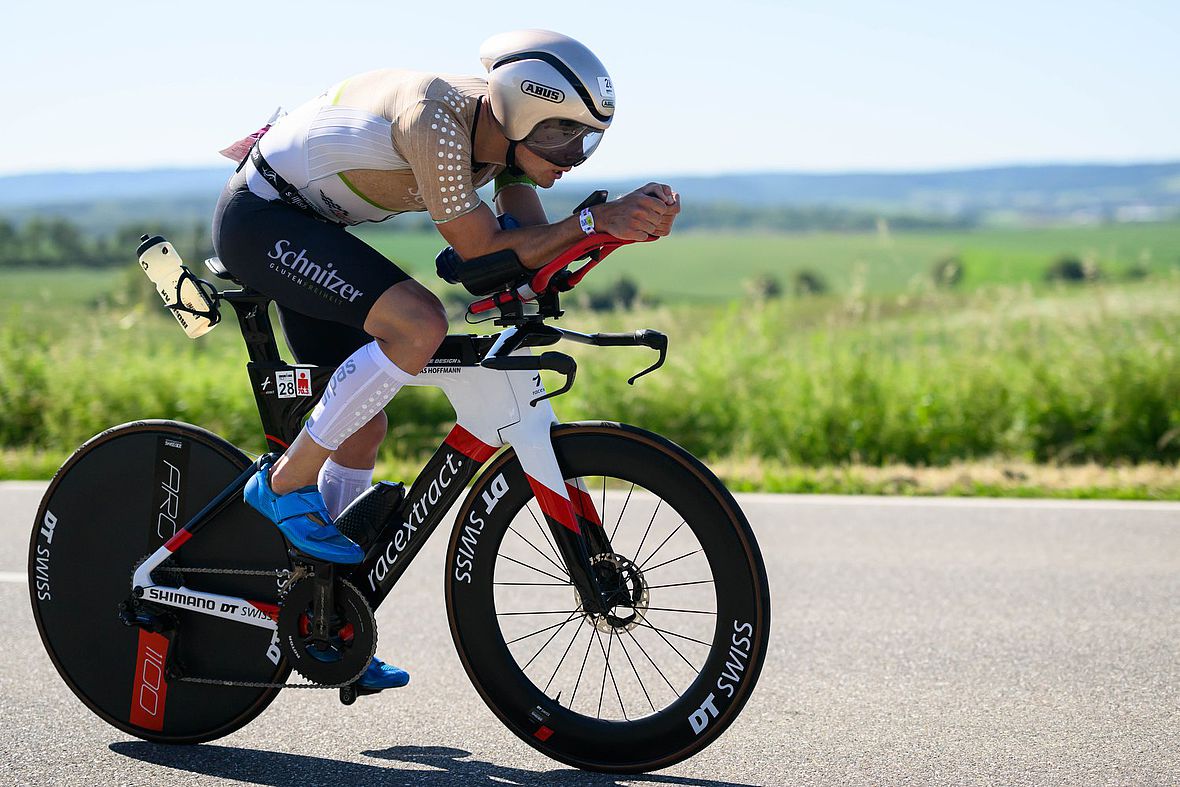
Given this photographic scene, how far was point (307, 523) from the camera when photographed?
3293 millimetres

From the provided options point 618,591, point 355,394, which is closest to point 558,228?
point 355,394

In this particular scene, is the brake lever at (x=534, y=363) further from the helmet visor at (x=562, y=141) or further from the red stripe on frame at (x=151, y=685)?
the red stripe on frame at (x=151, y=685)

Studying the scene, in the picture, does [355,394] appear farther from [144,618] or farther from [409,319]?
[144,618]

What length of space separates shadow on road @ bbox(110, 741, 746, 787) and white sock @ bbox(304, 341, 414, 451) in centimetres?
90

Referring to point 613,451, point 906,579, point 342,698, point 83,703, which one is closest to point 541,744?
point 342,698

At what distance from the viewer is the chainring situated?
332 cm

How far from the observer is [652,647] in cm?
440

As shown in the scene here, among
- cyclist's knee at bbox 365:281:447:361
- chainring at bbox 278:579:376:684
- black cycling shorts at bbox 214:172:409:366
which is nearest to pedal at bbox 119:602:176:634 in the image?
chainring at bbox 278:579:376:684

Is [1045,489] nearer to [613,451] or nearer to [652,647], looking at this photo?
[652,647]

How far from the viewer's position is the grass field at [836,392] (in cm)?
794

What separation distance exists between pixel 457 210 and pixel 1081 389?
641cm

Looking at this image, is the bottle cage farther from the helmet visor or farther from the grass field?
the grass field

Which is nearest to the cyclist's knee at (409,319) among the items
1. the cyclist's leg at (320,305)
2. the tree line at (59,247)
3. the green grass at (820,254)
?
the cyclist's leg at (320,305)

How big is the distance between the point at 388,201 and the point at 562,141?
517 millimetres
